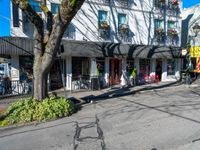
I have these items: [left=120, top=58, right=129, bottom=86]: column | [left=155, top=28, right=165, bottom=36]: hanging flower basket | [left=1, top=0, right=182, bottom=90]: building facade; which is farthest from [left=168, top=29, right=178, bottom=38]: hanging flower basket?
[left=120, top=58, right=129, bottom=86]: column

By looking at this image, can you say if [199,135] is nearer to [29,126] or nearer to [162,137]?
[162,137]

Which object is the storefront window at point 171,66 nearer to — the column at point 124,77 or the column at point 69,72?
the column at point 124,77

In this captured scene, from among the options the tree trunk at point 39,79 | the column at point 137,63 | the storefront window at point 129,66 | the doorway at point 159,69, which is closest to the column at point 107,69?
the storefront window at point 129,66

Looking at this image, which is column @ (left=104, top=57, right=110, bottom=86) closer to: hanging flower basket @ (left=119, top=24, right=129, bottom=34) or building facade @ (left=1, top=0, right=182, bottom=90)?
building facade @ (left=1, top=0, right=182, bottom=90)

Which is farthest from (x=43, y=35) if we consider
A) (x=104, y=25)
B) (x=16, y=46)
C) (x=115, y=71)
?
(x=115, y=71)

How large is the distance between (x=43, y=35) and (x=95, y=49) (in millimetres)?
6450

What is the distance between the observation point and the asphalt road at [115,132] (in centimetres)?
504

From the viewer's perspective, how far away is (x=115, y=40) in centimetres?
1567

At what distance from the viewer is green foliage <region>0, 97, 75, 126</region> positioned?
7211mm

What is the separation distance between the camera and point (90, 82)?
14336mm

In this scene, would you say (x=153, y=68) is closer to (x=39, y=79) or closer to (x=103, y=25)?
(x=103, y=25)

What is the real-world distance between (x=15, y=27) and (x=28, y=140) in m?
8.98

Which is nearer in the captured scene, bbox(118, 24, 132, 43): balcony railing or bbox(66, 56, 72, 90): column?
bbox(66, 56, 72, 90): column

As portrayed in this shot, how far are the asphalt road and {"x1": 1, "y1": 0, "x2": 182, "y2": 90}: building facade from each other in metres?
6.48
